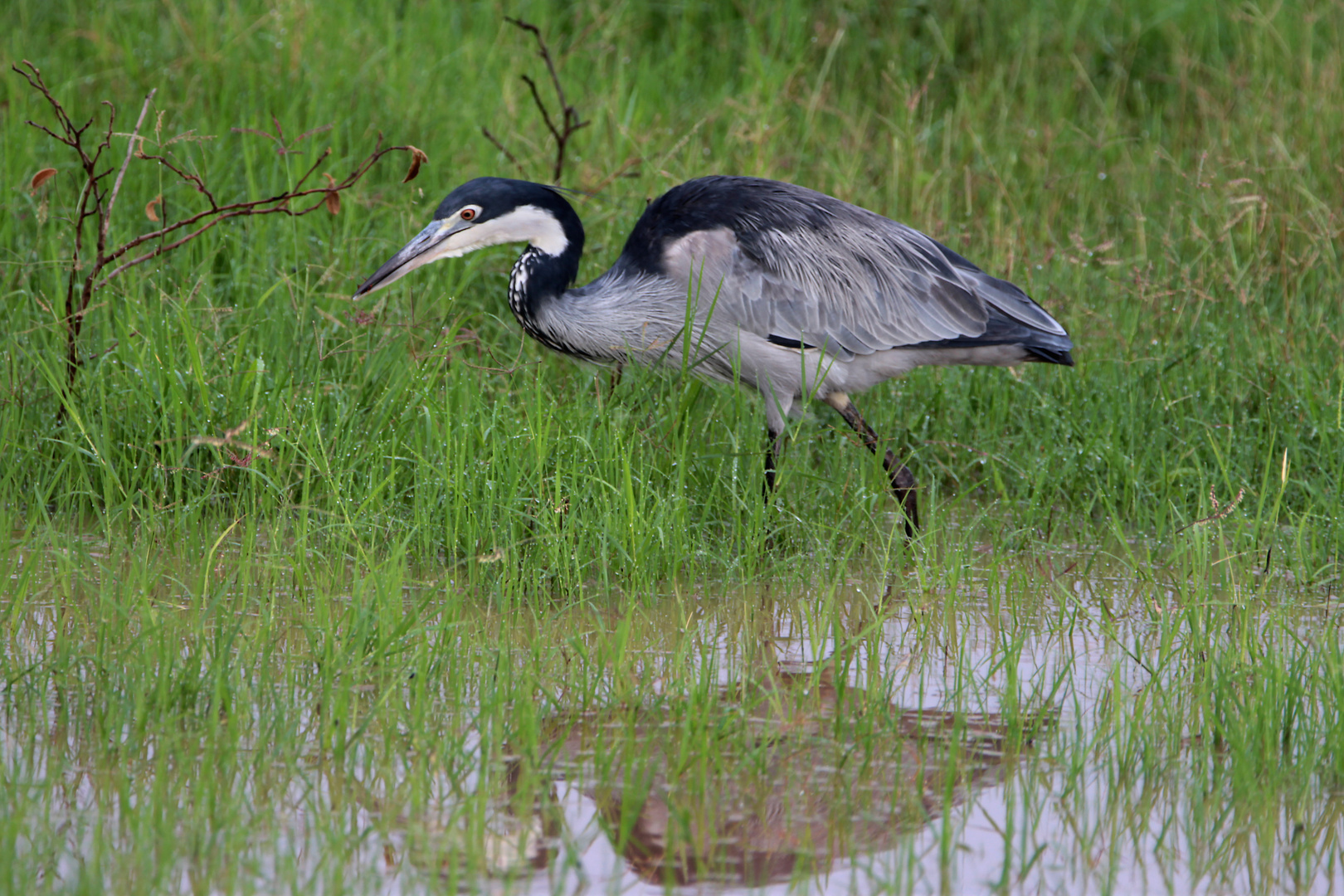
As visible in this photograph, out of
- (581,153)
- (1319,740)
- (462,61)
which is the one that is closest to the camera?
(1319,740)

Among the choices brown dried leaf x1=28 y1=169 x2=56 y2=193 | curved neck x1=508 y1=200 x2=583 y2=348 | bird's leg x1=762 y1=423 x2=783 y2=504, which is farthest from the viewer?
curved neck x1=508 y1=200 x2=583 y2=348

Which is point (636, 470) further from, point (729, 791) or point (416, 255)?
point (729, 791)

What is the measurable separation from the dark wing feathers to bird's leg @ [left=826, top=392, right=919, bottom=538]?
0.20 m

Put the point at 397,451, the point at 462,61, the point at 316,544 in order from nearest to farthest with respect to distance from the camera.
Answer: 1. the point at 316,544
2. the point at 397,451
3. the point at 462,61

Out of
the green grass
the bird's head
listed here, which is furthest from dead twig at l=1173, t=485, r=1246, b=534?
the bird's head

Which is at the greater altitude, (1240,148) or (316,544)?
(1240,148)

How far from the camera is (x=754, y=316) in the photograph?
17.2 ft

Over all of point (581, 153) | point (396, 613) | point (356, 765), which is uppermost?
point (581, 153)

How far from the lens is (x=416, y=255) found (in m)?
5.13

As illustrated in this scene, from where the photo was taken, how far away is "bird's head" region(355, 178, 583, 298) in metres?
5.14

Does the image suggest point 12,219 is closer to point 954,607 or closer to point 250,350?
point 250,350

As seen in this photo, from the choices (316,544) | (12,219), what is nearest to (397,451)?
(316,544)

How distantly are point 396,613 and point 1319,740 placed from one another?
6.62ft

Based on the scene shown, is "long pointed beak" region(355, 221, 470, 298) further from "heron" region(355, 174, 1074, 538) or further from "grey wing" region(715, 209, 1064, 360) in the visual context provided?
"grey wing" region(715, 209, 1064, 360)
